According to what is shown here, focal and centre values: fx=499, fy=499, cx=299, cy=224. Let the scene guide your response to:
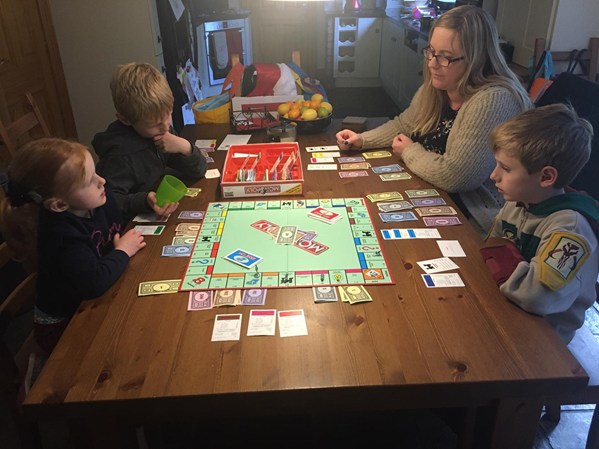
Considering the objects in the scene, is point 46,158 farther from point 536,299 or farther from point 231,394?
point 536,299

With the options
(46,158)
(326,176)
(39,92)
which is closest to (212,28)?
(39,92)

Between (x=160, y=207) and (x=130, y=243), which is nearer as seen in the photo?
A: (x=130, y=243)

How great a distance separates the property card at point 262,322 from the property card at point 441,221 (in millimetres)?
630

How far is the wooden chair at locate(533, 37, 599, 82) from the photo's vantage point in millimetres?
3146

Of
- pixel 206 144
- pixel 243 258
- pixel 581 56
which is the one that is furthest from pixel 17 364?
pixel 581 56

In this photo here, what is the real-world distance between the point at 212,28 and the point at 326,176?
334 cm

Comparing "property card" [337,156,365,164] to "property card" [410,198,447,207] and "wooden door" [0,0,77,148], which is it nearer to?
"property card" [410,198,447,207]

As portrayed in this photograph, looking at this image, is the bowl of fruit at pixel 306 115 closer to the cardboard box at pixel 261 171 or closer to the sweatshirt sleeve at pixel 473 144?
the cardboard box at pixel 261 171

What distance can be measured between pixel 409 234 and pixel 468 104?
64cm

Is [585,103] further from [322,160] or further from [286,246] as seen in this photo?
[286,246]

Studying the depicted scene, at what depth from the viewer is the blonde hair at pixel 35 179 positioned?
1.25 meters

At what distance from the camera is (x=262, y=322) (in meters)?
1.12

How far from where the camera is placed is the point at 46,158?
49.5 inches

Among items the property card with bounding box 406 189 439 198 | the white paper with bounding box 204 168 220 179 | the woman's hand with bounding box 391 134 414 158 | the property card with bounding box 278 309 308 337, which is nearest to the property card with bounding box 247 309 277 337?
the property card with bounding box 278 309 308 337
